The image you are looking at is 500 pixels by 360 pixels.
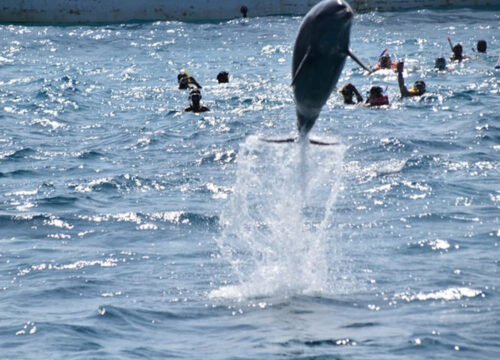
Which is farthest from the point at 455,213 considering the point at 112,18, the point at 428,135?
the point at 112,18

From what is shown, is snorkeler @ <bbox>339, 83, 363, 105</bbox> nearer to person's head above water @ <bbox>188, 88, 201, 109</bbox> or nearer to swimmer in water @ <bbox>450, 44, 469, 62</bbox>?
person's head above water @ <bbox>188, 88, 201, 109</bbox>

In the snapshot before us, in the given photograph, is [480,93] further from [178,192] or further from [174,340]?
[174,340]

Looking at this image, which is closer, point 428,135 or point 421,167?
point 421,167

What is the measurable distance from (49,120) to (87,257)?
47.9 feet

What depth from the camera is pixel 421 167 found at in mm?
21172

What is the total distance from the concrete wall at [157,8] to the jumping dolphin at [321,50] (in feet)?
142

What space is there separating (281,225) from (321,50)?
788 centimetres

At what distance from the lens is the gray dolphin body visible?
991 cm

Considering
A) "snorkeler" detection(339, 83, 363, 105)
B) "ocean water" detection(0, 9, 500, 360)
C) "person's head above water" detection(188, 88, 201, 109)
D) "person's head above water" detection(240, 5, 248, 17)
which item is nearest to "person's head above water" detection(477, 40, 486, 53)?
"ocean water" detection(0, 9, 500, 360)

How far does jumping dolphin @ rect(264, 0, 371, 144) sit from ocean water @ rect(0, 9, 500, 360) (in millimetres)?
1386

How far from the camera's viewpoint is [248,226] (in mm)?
17688

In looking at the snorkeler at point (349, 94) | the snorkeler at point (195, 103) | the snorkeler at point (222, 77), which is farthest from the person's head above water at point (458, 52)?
the snorkeler at point (195, 103)

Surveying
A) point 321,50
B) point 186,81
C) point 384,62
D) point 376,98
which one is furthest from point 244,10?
point 321,50

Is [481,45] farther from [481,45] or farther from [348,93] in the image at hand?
[348,93]
